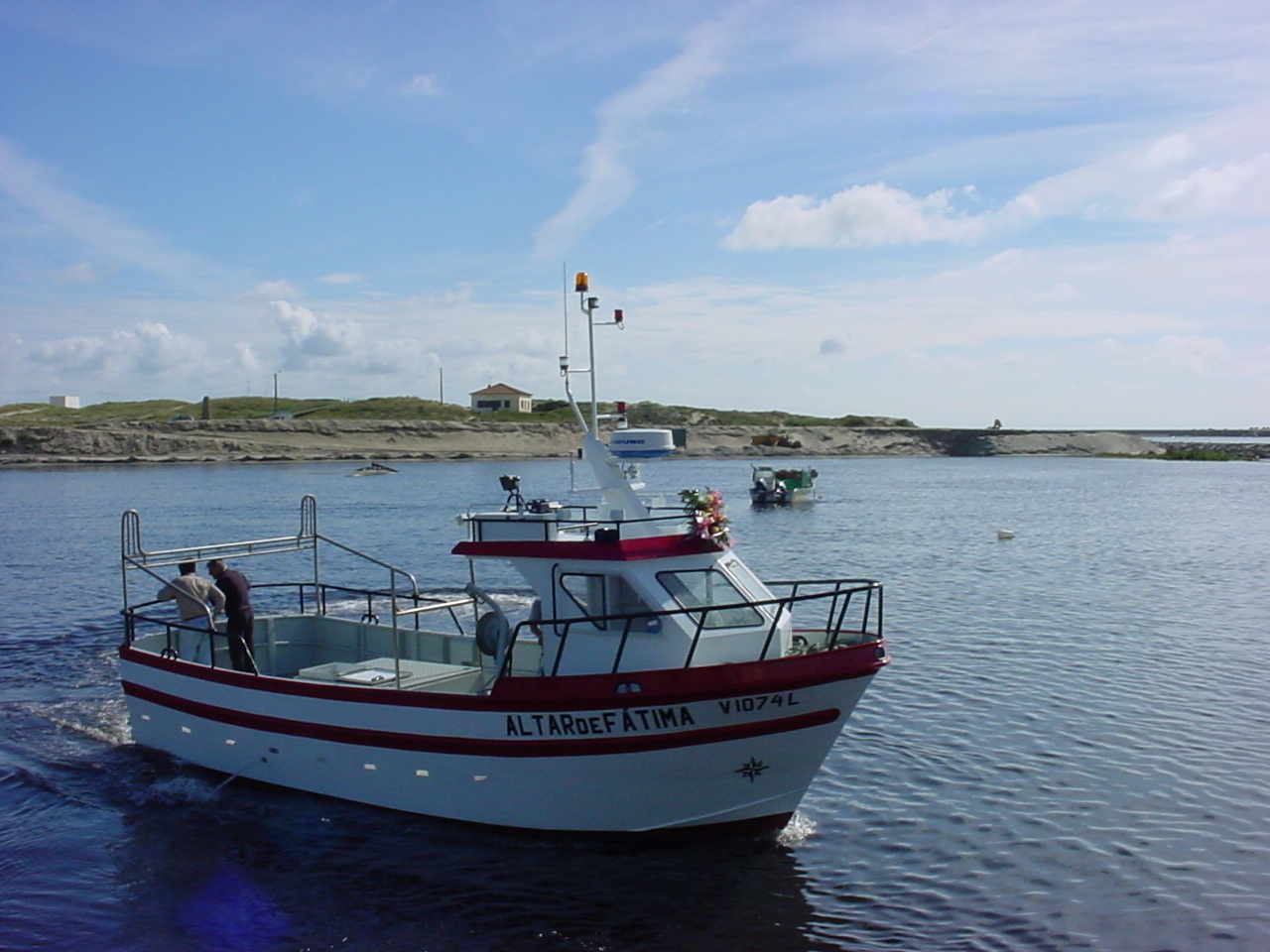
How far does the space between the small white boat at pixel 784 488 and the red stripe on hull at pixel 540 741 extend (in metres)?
48.7

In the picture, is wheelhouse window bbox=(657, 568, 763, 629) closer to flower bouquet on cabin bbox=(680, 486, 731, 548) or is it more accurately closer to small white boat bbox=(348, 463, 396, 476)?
flower bouquet on cabin bbox=(680, 486, 731, 548)

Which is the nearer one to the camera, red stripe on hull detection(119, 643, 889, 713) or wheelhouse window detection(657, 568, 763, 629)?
red stripe on hull detection(119, 643, 889, 713)

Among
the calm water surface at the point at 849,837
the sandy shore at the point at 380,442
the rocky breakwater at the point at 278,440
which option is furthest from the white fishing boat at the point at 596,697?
the rocky breakwater at the point at 278,440

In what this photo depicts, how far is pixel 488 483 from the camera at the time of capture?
3211 inches

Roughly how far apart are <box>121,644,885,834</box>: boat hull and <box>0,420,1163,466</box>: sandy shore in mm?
79736

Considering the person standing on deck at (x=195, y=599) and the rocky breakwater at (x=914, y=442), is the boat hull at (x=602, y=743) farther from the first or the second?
the rocky breakwater at (x=914, y=442)

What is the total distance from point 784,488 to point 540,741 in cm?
4994

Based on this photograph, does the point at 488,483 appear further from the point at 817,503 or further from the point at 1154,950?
the point at 1154,950

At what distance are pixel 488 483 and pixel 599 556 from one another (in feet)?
232

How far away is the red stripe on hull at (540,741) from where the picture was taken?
10.9m

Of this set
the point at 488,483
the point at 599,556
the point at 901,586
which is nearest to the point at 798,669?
the point at 599,556

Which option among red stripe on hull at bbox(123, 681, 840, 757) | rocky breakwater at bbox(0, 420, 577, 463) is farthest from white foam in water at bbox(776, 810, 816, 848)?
rocky breakwater at bbox(0, 420, 577, 463)

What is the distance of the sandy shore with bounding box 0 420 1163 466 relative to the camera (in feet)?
348

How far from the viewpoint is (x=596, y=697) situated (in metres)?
11.0
